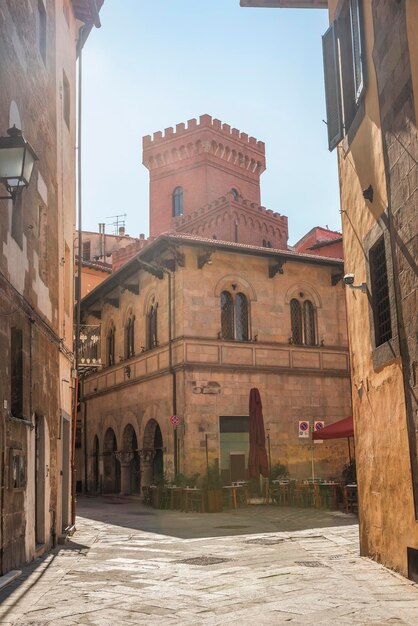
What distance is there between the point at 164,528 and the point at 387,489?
23.8 feet

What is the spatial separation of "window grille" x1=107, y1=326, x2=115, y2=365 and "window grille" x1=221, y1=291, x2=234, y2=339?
262 inches

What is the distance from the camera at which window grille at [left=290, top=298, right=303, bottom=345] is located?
24953 mm

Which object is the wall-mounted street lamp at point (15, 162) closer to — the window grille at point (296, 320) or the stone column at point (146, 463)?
the window grille at point (296, 320)

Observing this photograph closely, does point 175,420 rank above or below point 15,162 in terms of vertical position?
below

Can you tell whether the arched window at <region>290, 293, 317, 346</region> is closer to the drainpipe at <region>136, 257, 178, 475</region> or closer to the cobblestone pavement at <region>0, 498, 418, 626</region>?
the drainpipe at <region>136, 257, 178, 475</region>

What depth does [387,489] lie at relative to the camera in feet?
28.7

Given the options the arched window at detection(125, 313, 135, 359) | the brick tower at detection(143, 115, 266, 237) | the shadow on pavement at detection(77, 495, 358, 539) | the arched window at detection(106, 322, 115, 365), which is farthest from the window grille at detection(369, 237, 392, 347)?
the brick tower at detection(143, 115, 266, 237)

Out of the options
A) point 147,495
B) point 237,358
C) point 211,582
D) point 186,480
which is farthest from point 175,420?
point 211,582

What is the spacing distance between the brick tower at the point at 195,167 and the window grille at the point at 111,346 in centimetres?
1373

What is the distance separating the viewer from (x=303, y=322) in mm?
25141

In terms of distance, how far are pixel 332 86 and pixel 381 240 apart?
2883 millimetres

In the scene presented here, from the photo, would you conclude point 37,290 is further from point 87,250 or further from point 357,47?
point 87,250

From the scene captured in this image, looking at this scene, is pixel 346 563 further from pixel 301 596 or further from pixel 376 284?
pixel 376 284

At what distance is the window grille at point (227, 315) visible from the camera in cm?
2361
